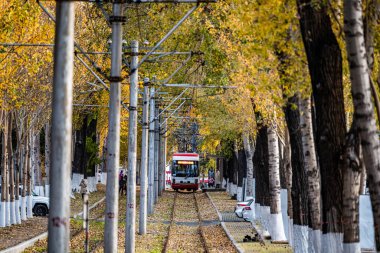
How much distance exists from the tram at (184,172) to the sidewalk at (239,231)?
2417cm

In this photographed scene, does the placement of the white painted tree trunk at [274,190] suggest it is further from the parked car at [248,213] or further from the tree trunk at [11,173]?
the parked car at [248,213]

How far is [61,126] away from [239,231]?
103ft

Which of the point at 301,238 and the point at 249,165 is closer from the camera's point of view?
the point at 301,238

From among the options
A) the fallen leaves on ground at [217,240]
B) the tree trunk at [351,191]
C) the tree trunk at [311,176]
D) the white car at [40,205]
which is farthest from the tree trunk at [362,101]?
the white car at [40,205]

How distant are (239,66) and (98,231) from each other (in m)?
9.43

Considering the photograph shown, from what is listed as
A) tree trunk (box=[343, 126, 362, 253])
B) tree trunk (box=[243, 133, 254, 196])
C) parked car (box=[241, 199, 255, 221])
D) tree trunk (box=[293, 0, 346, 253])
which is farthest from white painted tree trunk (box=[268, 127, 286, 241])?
tree trunk (box=[243, 133, 254, 196])

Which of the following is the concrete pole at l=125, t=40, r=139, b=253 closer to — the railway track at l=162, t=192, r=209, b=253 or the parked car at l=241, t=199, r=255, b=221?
the railway track at l=162, t=192, r=209, b=253

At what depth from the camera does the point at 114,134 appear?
22000 millimetres

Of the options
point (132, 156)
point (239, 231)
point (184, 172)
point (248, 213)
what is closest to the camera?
point (132, 156)

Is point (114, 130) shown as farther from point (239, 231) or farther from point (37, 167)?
point (37, 167)

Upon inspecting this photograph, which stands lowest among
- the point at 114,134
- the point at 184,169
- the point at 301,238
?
the point at 301,238

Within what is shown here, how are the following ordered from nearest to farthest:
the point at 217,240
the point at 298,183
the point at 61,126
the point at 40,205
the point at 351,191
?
the point at 61,126 < the point at 351,191 < the point at 298,183 < the point at 217,240 < the point at 40,205

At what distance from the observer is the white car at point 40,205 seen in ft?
155

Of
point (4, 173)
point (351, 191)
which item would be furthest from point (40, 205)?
point (351, 191)
